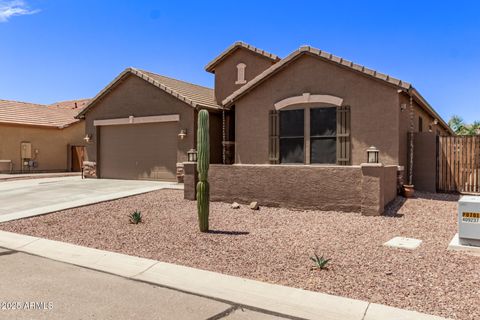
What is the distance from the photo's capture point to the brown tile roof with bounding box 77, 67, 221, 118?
17344mm

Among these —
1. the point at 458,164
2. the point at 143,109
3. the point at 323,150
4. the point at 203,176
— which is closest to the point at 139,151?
the point at 143,109

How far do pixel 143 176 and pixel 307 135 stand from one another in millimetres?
9181

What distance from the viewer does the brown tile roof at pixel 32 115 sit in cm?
2602

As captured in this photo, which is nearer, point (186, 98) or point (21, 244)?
point (21, 244)

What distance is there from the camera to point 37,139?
27.2 m

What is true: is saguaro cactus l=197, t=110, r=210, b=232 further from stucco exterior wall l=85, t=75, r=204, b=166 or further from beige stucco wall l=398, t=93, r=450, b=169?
stucco exterior wall l=85, t=75, r=204, b=166

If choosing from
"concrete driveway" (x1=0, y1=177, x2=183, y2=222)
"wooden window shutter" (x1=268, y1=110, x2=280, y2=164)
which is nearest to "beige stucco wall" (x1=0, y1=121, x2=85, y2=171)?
"concrete driveway" (x1=0, y1=177, x2=183, y2=222)

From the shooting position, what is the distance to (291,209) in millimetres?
11492

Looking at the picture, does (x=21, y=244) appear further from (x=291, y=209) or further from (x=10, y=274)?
(x=291, y=209)

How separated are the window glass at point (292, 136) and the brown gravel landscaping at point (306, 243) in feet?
10.7

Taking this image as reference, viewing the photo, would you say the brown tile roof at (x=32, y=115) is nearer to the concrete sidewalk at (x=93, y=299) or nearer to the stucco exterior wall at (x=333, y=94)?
the stucco exterior wall at (x=333, y=94)

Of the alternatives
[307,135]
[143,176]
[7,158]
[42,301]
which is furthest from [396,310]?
[7,158]

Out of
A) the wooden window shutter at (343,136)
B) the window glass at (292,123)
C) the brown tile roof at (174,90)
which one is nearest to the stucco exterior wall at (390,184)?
the wooden window shutter at (343,136)

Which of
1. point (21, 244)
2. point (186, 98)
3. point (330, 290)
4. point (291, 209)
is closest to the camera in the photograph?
point (330, 290)
